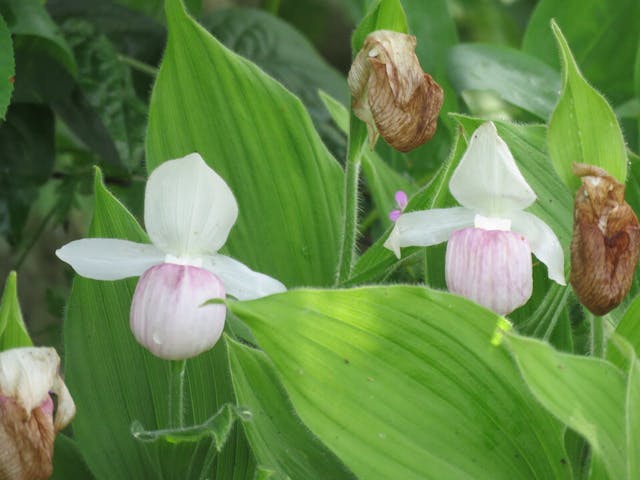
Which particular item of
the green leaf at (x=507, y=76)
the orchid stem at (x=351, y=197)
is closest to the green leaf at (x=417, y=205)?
the orchid stem at (x=351, y=197)

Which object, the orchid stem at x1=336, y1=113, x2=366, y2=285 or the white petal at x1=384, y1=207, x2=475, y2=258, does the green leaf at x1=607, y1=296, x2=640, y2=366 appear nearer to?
the white petal at x1=384, y1=207, x2=475, y2=258

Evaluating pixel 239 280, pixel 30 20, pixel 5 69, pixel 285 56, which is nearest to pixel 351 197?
pixel 239 280

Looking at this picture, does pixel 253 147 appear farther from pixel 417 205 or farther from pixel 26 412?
pixel 26 412

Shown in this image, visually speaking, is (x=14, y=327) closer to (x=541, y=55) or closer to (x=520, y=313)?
(x=520, y=313)

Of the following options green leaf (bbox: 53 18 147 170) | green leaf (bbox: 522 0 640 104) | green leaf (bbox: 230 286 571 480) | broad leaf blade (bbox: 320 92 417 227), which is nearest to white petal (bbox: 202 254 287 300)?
green leaf (bbox: 230 286 571 480)

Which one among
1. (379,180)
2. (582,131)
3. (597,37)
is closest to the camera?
(582,131)

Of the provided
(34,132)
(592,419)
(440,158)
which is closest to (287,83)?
(440,158)

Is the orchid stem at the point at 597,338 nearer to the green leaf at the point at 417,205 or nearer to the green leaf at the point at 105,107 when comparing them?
the green leaf at the point at 417,205
